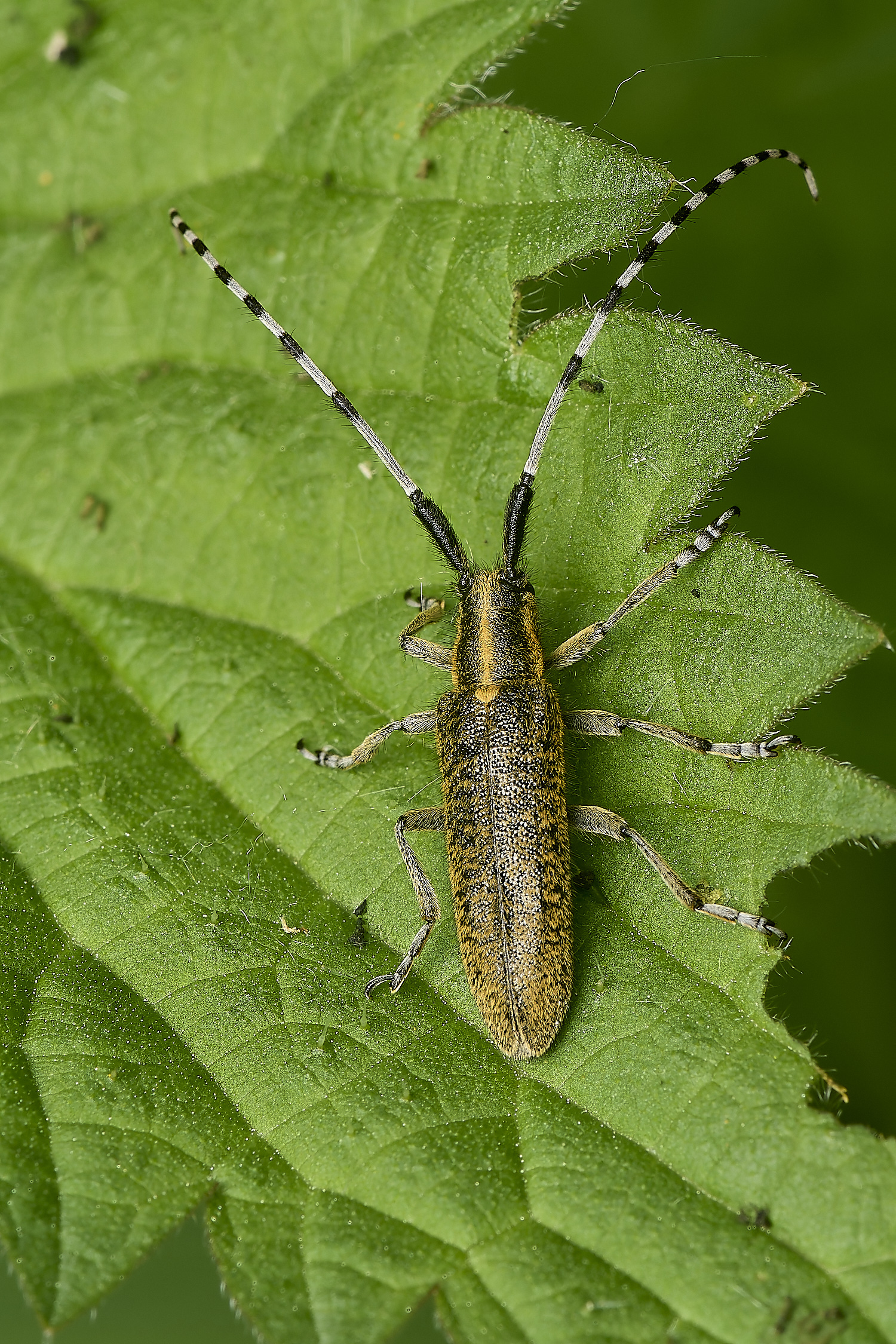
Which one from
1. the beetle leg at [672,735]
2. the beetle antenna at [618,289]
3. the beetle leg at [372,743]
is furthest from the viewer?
the beetle leg at [372,743]

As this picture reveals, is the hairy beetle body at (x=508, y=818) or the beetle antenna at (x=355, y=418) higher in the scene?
the beetle antenna at (x=355, y=418)

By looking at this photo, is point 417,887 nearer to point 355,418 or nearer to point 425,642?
point 425,642

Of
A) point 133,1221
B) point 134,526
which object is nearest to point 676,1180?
point 133,1221

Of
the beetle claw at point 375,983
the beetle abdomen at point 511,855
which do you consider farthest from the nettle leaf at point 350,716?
the beetle abdomen at point 511,855

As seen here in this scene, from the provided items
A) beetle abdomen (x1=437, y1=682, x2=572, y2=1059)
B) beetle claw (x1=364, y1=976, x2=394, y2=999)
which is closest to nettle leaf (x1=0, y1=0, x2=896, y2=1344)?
beetle claw (x1=364, y1=976, x2=394, y2=999)

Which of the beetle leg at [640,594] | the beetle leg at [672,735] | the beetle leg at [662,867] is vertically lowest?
the beetle leg at [662,867]

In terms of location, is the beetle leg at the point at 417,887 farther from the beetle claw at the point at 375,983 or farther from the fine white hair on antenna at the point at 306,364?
the fine white hair on antenna at the point at 306,364

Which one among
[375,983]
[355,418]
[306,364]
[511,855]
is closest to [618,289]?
[355,418]
